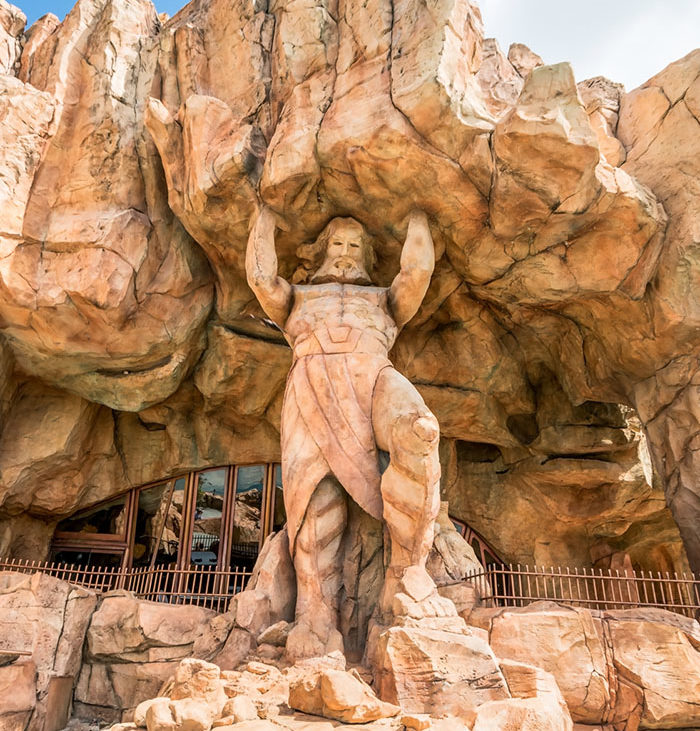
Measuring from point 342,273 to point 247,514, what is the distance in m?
5.11

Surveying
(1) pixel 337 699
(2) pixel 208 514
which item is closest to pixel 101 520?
(2) pixel 208 514

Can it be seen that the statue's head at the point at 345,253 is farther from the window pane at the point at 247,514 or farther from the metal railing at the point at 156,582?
the window pane at the point at 247,514

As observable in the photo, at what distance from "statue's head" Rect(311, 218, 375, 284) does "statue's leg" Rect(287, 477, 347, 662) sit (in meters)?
2.01

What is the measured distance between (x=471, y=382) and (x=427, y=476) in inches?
155

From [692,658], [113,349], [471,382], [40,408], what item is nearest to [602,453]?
[471,382]

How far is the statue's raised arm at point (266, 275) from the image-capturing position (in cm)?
624

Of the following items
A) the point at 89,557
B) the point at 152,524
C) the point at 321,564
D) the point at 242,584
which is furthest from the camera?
the point at 152,524

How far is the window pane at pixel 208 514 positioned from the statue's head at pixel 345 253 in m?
3.93

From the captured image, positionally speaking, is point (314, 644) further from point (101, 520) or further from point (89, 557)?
point (101, 520)

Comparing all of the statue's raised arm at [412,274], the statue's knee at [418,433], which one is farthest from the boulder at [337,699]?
the statue's raised arm at [412,274]

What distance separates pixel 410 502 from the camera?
5020 millimetres

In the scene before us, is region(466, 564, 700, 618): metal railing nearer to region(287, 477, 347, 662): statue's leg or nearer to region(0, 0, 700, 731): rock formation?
region(0, 0, 700, 731): rock formation

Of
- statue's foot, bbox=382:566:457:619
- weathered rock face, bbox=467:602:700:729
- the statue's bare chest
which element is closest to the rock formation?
weathered rock face, bbox=467:602:700:729

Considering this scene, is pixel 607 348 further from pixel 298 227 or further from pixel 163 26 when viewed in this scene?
pixel 163 26
